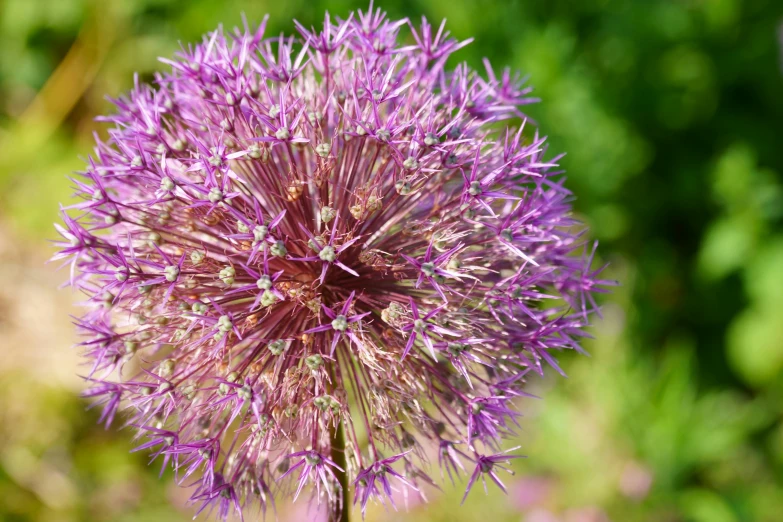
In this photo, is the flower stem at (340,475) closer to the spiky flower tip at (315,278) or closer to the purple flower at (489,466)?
the spiky flower tip at (315,278)

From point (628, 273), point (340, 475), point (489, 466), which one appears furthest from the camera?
point (628, 273)

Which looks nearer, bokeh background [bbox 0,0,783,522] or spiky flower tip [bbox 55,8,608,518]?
spiky flower tip [bbox 55,8,608,518]

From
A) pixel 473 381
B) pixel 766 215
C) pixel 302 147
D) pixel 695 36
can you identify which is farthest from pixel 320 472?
pixel 695 36

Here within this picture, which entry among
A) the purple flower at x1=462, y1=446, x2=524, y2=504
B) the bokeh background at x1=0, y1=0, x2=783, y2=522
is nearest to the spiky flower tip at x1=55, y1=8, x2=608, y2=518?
the purple flower at x1=462, y1=446, x2=524, y2=504

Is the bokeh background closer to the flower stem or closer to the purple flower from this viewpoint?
the flower stem

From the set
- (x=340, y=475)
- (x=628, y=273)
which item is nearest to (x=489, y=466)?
(x=340, y=475)

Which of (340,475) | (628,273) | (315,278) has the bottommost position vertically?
(340,475)

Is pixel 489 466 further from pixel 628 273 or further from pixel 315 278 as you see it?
pixel 628 273
